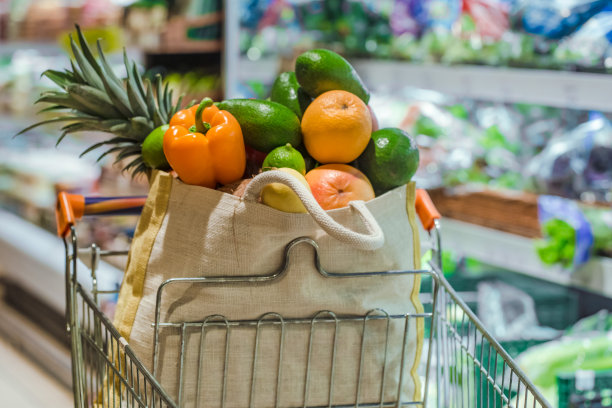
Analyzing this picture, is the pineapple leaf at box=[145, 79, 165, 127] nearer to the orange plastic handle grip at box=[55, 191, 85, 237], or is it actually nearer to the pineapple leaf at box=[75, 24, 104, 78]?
the pineapple leaf at box=[75, 24, 104, 78]

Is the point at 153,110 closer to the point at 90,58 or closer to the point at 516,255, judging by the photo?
the point at 90,58

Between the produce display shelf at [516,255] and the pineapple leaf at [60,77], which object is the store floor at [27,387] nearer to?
the produce display shelf at [516,255]

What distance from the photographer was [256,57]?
3.38 metres

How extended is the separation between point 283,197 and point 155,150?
254 mm

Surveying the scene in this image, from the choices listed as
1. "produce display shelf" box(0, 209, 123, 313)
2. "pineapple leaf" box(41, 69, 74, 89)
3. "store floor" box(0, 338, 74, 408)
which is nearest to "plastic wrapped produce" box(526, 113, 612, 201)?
"pineapple leaf" box(41, 69, 74, 89)

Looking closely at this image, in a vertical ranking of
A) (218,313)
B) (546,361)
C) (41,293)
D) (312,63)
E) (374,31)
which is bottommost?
(41,293)

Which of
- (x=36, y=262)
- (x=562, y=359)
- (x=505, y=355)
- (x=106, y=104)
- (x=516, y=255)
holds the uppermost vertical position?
(x=106, y=104)

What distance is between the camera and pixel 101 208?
133 cm

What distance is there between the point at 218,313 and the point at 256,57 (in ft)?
7.97

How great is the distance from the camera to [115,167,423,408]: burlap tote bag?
1060 millimetres

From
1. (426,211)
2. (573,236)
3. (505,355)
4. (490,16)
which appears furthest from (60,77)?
(490,16)

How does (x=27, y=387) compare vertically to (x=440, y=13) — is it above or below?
below

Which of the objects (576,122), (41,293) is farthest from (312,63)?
(41,293)

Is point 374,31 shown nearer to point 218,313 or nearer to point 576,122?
point 576,122
